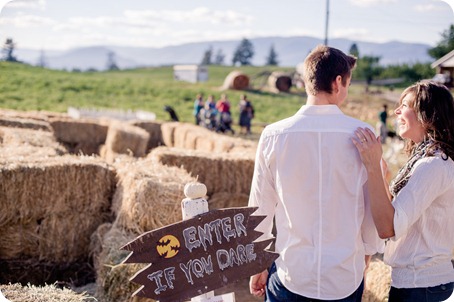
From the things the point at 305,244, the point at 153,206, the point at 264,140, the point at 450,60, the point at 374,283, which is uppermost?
the point at 450,60

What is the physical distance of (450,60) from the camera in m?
25.5

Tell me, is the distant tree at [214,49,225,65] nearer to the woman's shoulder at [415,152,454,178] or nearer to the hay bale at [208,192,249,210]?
the hay bale at [208,192,249,210]

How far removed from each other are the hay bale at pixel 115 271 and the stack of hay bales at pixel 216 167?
2337 mm

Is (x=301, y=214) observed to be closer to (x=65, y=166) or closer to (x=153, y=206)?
(x=153, y=206)

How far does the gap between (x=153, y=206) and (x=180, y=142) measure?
8.91 metres

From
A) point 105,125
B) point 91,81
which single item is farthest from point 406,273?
point 91,81

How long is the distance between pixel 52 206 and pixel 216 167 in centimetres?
256

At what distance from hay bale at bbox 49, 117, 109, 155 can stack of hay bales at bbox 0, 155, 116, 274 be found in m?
8.71

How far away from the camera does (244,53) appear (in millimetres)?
155625

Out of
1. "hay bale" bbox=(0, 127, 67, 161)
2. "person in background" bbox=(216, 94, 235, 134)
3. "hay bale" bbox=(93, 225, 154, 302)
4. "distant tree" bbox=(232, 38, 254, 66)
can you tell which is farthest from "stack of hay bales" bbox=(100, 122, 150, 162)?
"distant tree" bbox=(232, 38, 254, 66)

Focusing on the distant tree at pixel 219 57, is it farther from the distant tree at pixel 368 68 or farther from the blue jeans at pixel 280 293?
the blue jeans at pixel 280 293

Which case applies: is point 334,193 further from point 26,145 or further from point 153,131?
point 153,131

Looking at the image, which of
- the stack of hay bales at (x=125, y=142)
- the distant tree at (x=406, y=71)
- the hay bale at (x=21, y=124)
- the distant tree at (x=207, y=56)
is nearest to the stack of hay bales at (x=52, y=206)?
the hay bale at (x=21, y=124)

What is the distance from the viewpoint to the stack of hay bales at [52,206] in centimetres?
583
